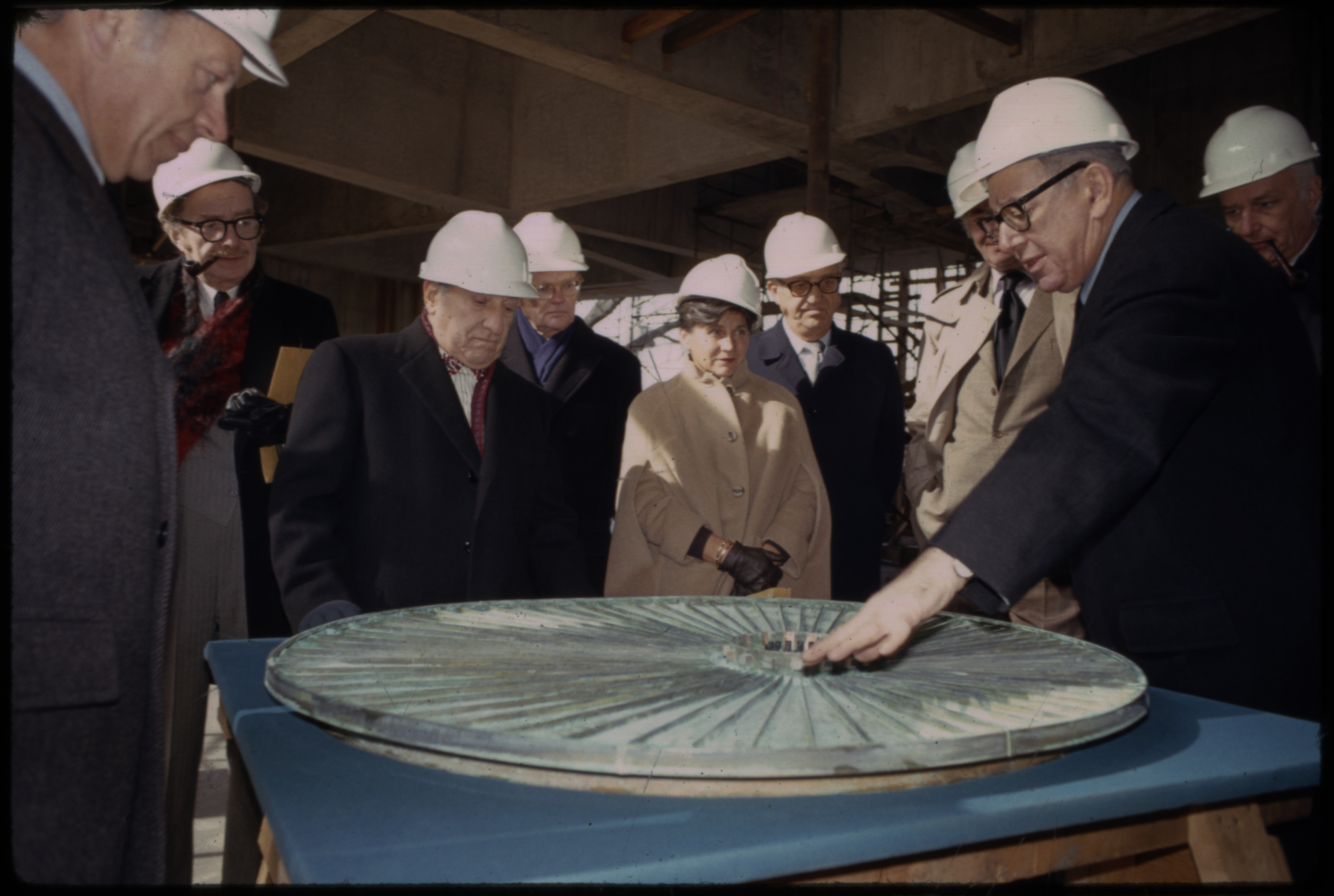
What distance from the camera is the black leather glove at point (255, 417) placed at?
262 centimetres

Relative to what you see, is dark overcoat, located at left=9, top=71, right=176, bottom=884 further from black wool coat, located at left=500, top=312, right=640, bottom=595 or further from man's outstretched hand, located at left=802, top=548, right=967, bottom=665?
black wool coat, located at left=500, top=312, right=640, bottom=595

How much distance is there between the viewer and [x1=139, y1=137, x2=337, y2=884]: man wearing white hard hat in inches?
101

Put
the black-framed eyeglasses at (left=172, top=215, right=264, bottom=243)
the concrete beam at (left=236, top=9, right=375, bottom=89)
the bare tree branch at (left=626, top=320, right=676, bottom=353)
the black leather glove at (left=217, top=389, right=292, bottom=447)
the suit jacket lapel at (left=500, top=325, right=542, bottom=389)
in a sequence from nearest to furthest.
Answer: the black leather glove at (left=217, top=389, right=292, bottom=447) < the black-framed eyeglasses at (left=172, top=215, right=264, bottom=243) < the suit jacket lapel at (left=500, top=325, right=542, bottom=389) < the concrete beam at (left=236, top=9, right=375, bottom=89) < the bare tree branch at (left=626, top=320, right=676, bottom=353)

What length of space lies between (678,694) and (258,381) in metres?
2.10

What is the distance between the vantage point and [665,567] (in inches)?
124

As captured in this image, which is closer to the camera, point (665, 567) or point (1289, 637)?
point (1289, 637)

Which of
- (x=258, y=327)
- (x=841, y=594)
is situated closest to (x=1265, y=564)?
(x=841, y=594)

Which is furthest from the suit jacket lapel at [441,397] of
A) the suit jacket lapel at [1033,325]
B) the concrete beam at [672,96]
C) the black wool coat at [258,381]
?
the concrete beam at [672,96]

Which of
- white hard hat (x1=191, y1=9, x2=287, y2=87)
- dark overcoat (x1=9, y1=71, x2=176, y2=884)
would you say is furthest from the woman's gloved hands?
dark overcoat (x1=9, y1=71, x2=176, y2=884)

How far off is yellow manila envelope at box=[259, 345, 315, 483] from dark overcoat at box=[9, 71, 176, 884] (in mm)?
1635

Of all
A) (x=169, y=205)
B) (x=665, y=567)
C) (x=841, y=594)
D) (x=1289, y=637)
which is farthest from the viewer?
(x=841, y=594)

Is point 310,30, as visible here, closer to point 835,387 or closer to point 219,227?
point 219,227

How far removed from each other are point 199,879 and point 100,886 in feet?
7.81

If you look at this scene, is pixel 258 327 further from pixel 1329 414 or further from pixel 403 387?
pixel 1329 414
